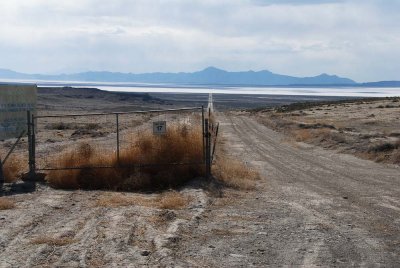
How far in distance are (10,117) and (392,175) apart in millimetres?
12095

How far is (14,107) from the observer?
16.8 metres

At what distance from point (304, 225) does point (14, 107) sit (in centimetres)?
884

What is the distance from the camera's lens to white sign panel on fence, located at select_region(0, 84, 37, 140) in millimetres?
16453

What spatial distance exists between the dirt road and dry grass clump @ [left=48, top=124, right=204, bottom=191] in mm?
2039

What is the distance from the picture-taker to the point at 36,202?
1382 cm

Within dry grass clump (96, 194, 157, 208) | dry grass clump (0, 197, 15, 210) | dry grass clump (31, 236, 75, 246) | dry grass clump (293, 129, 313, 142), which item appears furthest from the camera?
dry grass clump (293, 129, 313, 142)

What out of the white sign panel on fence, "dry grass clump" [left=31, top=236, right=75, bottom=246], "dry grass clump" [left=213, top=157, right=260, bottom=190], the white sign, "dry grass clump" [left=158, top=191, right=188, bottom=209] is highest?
the white sign panel on fence

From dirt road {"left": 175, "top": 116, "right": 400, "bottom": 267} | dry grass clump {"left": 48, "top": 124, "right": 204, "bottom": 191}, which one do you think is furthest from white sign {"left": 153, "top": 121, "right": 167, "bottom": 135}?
dirt road {"left": 175, "top": 116, "right": 400, "bottom": 267}

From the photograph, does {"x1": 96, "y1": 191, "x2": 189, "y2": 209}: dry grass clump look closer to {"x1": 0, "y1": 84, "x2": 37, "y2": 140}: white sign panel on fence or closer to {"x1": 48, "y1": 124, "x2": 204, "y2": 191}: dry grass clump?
{"x1": 48, "y1": 124, "x2": 204, "y2": 191}: dry grass clump

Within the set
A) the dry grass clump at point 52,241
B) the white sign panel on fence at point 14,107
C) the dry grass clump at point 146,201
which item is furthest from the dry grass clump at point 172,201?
the white sign panel on fence at point 14,107

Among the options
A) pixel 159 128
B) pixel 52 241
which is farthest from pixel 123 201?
pixel 52 241

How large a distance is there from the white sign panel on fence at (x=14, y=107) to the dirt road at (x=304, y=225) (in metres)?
6.19

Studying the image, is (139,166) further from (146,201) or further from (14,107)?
(14,107)

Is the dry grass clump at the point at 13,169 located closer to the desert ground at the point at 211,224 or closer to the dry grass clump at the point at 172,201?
the desert ground at the point at 211,224
